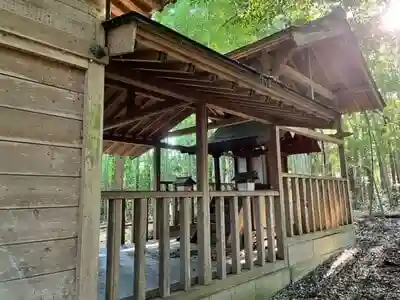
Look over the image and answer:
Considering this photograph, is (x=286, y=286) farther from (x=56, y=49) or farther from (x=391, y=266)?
(x=56, y=49)

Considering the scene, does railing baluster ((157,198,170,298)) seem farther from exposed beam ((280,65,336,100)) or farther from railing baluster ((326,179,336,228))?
railing baluster ((326,179,336,228))

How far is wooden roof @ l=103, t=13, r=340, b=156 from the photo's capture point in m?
2.17

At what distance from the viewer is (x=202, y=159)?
3510 mm

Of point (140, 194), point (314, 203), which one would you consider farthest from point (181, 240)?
point (314, 203)

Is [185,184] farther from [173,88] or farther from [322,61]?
[322,61]

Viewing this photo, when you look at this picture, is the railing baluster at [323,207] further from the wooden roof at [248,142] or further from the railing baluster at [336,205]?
the wooden roof at [248,142]

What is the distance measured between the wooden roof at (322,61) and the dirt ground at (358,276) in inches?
117

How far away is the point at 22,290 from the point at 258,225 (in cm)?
300

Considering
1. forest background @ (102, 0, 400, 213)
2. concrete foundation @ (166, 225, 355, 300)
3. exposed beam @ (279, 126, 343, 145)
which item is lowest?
concrete foundation @ (166, 225, 355, 300)

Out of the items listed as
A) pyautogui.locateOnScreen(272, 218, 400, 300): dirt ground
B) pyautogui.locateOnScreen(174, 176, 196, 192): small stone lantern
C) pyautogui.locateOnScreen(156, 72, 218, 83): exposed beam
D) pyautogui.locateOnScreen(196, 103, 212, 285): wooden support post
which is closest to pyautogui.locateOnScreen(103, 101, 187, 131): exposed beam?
pyautogui.locateOnScreen(196, 103, 212, 285): wooden support post

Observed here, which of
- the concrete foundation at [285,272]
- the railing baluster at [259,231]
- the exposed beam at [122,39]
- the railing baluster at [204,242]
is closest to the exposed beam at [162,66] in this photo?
the exposed beam at [122,39]

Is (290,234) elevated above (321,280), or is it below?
above

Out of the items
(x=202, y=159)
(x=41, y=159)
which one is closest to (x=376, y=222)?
(x=202, y=159)

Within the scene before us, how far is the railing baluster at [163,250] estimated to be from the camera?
290cm
